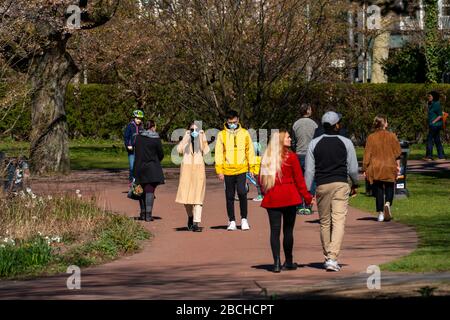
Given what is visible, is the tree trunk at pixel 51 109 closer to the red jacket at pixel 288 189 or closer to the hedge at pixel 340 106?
the hedge at pixel 340 106

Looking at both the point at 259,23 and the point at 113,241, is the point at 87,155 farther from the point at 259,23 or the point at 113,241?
the point at 113,241

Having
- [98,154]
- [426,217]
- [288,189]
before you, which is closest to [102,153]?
[98,154]

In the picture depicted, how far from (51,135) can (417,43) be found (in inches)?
1098

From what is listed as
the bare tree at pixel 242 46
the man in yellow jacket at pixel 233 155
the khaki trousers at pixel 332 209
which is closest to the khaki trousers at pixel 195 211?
the man in yellow jacket at pixel 233 155

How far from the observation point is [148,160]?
21.2m

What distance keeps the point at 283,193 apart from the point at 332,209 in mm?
597

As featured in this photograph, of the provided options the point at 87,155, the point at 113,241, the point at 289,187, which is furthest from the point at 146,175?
the point at 87,155

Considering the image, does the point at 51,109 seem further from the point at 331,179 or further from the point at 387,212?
the point at 331,179

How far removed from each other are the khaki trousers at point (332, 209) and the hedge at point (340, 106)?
2231cm

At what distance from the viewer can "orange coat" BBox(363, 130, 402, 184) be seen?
20.4 m

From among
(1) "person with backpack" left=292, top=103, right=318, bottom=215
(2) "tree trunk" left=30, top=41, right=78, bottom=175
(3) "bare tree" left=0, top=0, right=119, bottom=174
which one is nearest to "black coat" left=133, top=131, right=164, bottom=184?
(1) "person with backpack" left=292, top=103, right=318, bottom=215

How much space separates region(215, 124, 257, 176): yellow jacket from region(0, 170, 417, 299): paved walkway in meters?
0.93

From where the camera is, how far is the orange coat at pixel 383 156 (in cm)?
2039

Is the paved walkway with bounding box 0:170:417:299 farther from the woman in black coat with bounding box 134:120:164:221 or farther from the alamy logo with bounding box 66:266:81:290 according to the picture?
the woman in black coat with bounding box 134:120:164:221
